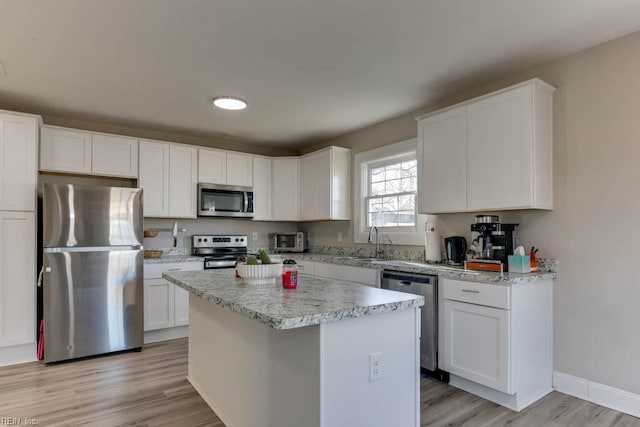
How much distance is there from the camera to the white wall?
2375 millimetres

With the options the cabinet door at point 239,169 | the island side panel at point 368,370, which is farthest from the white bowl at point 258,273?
the cabinet door at point 239,169

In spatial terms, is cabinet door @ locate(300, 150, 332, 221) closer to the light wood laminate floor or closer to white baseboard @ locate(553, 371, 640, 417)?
the light wood laminate floor

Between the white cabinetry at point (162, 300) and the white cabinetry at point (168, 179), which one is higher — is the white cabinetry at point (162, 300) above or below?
below

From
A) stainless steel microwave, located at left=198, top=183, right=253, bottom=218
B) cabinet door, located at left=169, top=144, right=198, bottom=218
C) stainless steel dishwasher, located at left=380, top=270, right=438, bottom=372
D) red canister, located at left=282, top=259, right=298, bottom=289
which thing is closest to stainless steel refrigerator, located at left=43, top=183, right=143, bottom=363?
cabinet door, located at left=169, top=144, right=198, bottom=218

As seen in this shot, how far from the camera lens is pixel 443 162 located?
318cm

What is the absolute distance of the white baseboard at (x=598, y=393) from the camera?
232 cm

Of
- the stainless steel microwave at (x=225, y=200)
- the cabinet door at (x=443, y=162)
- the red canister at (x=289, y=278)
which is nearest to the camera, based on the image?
the red canister at (x=289, y=278)

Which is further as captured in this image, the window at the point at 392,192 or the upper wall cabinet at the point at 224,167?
the upper wall cabinet at the point at 224,167

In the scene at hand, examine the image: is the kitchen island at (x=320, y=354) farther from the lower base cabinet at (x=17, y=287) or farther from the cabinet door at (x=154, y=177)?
the cabinet door at (x=154, y=177)

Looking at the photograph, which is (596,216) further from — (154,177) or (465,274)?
(154,177)

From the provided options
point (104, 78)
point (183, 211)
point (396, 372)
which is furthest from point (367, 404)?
point (183, 211)

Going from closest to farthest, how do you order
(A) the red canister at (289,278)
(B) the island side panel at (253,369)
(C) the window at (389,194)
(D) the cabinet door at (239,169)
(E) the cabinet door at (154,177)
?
(B) the island side panel at (253,369) → (A) the red canister at (289,278) → (C) the window at (389,194) → (E) the cabinet door at (154,177) → (D) the cabinet door at (239,169)

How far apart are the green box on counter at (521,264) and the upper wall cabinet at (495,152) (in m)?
0.36

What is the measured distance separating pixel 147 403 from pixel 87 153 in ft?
8.62
